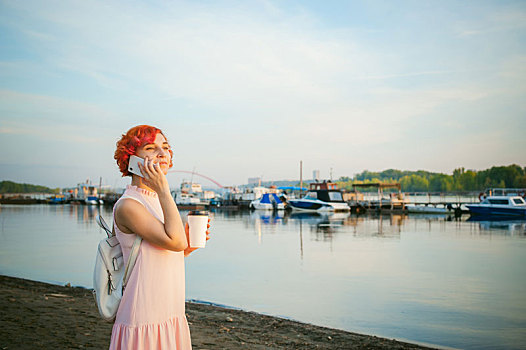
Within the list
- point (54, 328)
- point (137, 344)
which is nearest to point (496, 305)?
point (54, 328)

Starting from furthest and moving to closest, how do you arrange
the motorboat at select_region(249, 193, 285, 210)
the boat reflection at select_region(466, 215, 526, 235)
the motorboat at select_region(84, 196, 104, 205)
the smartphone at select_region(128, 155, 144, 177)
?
the motorboat at select_region(84, 196, 104, 205)
the motorboat at select_region(249, 193, 285, 210)
the boat reflection at select_region(466, 215, 526, 235)
the smartphone at select_region(128, 155, 144, 177)

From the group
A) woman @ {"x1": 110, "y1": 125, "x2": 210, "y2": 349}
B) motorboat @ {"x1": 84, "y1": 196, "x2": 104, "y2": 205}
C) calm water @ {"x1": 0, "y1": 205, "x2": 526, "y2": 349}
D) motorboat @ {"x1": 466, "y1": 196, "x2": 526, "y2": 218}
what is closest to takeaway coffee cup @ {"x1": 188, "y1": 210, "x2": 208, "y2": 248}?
woman @ {"x1": 110, "y1": 125, "x2": 210, "y2": 349}

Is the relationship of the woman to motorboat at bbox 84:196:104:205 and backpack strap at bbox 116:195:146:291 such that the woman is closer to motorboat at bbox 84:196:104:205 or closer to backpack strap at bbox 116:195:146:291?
backpack strap at bbox 116:195:146:291

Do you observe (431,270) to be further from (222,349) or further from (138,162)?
(138,162)

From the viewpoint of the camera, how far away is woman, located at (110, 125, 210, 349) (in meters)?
2.65

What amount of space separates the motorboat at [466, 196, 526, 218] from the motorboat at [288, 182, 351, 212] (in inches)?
615

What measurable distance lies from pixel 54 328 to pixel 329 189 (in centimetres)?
5594

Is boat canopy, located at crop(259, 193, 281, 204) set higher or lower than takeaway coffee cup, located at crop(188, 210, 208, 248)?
lower

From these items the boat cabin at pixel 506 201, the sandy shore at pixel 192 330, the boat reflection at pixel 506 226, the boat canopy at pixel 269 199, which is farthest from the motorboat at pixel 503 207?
the sandy shore at pixel 192 330

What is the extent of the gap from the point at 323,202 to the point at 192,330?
51.9 metres

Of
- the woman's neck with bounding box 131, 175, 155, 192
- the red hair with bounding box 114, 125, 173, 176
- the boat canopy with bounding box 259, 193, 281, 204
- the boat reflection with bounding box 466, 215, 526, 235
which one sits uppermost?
the red hair with bounding box 114, 125, 173, 176

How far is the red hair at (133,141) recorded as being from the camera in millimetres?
2832

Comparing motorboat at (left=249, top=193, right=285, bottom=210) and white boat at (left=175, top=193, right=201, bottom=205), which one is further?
white boat at (left=175, top=193, right=201, bottom=205)

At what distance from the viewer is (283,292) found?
11.3 metres
